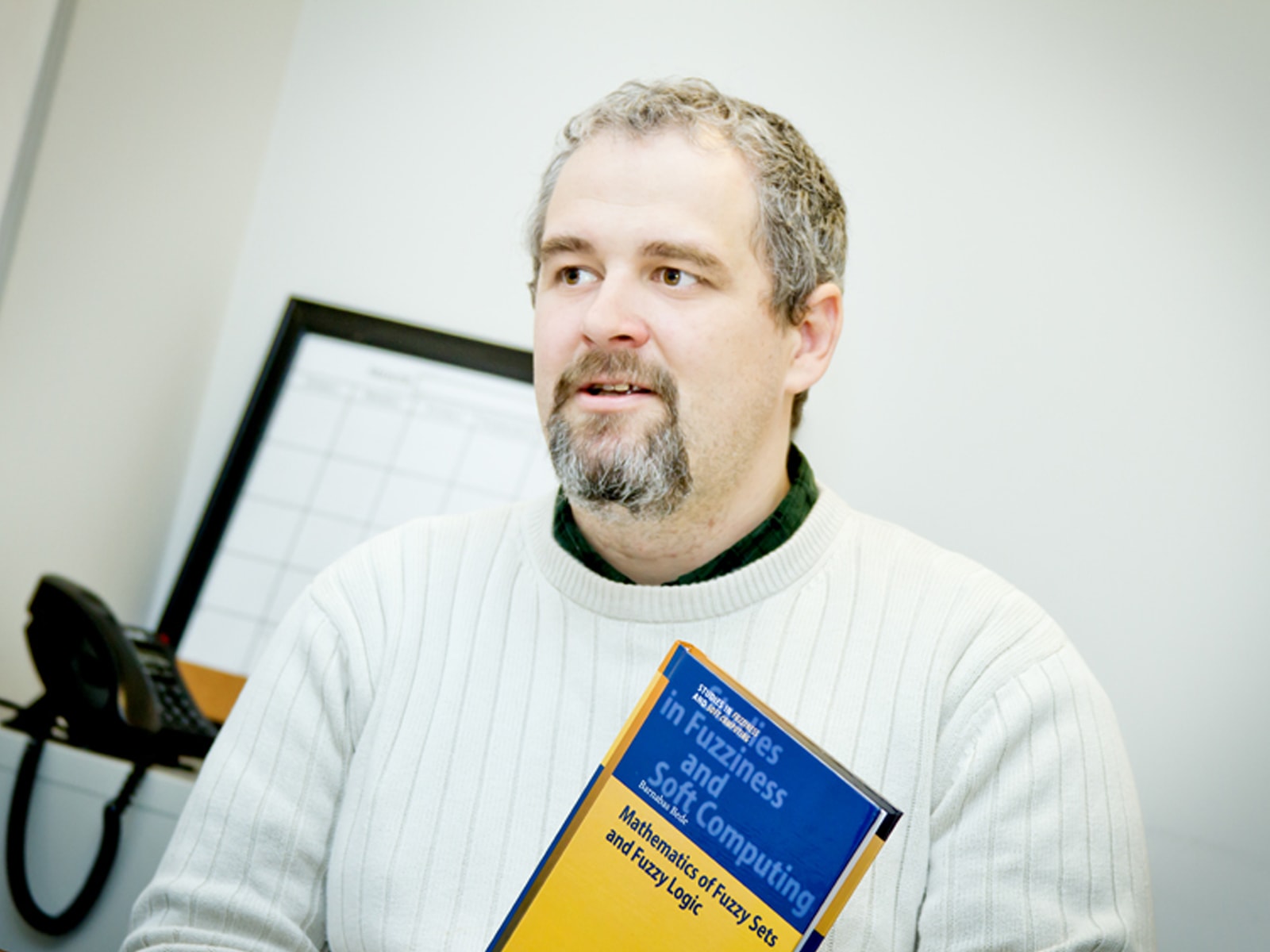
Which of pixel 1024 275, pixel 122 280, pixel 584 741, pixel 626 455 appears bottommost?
pixel 584 741

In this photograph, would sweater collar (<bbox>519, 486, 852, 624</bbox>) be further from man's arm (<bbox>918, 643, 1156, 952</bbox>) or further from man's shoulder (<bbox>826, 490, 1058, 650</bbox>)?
Result: man's arm (<bbox>918, 643, 1156, 952</bbox>)

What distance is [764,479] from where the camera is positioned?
1137 mm

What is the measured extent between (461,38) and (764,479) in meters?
1.06

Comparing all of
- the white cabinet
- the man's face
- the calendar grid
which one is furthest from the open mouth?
the white cabinet

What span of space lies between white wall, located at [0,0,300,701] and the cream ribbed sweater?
2.00ft

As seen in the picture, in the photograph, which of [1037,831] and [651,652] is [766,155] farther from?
[1037,831]

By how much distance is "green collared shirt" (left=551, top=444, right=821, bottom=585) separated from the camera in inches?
43.1

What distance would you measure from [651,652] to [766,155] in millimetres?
516

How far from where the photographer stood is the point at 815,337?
3.93 ft

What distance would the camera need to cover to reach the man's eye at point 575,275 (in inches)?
43.3

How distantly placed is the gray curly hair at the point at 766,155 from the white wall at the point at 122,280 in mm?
691

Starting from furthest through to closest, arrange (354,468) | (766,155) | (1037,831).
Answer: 1. (354,468)
2. (766,155)
3. (1037,831)

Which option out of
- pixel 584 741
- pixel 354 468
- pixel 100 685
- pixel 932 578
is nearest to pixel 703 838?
pixel 584 741

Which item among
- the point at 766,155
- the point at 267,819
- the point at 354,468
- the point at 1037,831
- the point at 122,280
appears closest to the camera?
the point at 1037,831
